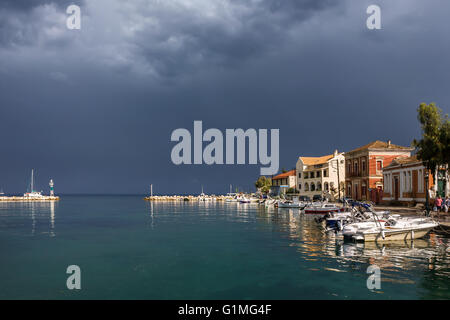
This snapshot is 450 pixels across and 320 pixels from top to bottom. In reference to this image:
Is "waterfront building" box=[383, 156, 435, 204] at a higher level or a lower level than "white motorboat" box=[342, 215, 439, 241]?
higher

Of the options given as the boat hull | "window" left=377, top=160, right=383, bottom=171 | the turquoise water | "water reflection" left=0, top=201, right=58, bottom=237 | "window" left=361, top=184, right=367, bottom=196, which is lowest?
"water reflection" left=0, top=201, right=58, bottom=237

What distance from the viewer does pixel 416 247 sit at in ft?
81.5

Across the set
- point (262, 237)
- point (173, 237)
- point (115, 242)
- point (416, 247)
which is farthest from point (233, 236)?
point (416, 247)

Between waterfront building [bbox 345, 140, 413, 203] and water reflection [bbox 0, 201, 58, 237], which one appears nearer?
water reflection [bbox 0, 201, 58, 237]

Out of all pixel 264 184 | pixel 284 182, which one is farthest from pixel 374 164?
pixel 264 184

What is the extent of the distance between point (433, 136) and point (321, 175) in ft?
207

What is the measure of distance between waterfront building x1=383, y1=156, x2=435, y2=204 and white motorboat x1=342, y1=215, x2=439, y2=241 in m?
18.3

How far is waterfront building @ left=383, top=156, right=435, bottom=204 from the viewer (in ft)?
152

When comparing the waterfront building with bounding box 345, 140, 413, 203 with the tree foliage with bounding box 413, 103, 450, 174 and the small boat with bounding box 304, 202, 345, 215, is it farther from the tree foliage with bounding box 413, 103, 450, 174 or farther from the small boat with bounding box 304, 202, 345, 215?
the tree foliage with bounding box 413, 103, 450, 174

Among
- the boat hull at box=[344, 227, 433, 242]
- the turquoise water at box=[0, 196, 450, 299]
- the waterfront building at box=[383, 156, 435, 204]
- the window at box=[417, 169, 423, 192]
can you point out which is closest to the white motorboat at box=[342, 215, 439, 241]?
the boat hull at box=[344, 227, 433, 242]

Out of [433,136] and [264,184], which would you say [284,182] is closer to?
[264,184]

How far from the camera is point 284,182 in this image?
122625 mm
